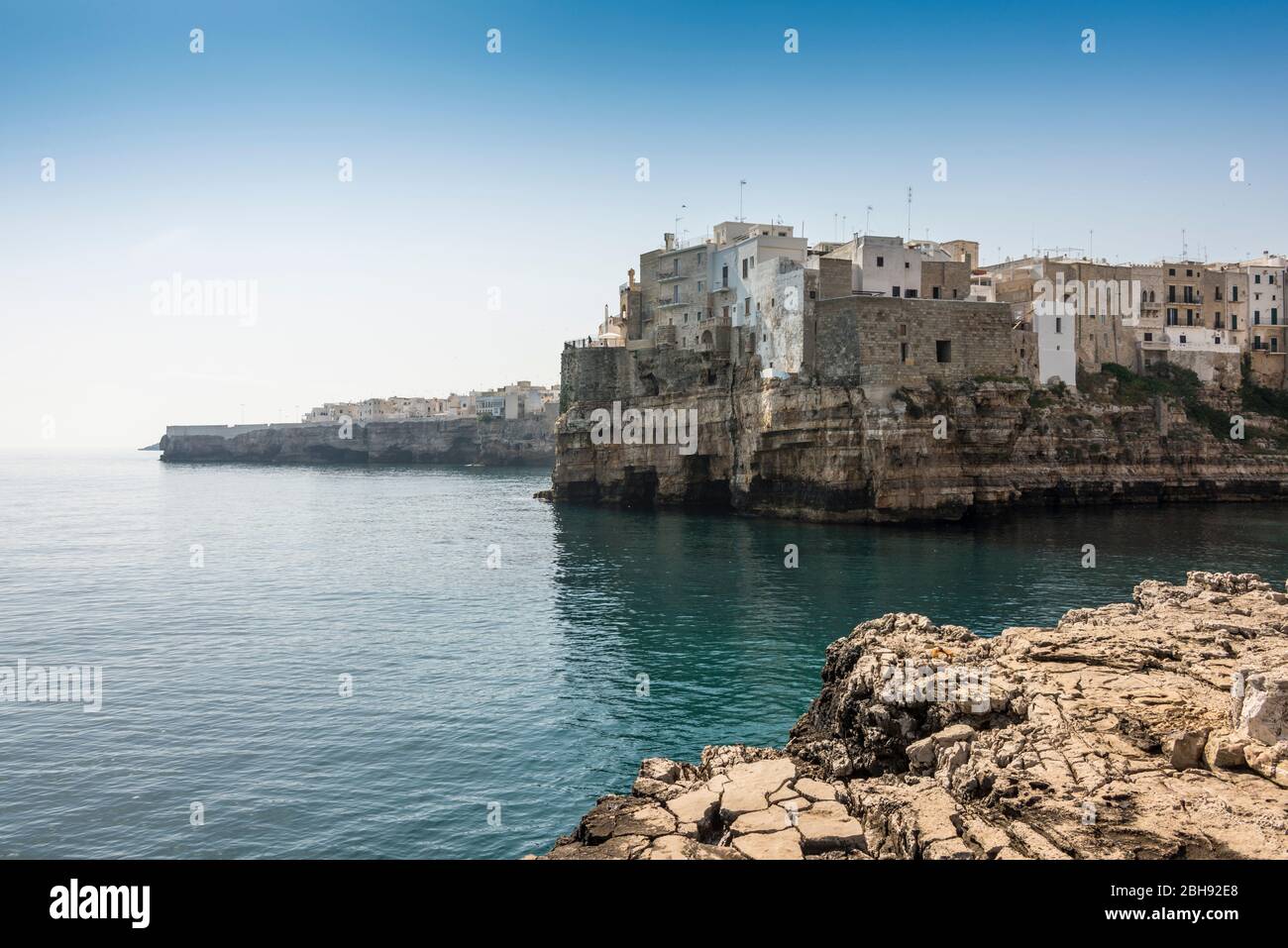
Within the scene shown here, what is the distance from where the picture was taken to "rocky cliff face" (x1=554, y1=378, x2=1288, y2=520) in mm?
56906

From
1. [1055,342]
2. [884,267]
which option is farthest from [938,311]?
[1055,342]

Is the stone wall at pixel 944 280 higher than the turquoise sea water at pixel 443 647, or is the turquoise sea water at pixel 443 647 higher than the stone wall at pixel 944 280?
the stone wall at pixel 944 280

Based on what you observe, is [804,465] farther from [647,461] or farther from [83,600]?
[83,600]

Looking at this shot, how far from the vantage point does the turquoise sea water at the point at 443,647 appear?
56.3 feet

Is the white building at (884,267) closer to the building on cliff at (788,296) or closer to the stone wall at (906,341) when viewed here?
the building on cliff at (788,296)

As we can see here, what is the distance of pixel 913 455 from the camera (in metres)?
56.4

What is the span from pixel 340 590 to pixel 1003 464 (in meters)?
43.1

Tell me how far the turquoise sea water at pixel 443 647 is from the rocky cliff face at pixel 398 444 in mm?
89110

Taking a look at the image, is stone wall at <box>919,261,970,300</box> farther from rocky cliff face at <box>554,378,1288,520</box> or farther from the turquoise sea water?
the turquoise sea water

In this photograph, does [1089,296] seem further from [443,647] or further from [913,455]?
[443,647]

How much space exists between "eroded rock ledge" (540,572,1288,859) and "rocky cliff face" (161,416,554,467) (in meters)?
137

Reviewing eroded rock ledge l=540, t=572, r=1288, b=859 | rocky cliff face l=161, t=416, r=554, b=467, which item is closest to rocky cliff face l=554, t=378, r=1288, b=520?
eroded rock ledge l=540, t=572, r=1288, b=859

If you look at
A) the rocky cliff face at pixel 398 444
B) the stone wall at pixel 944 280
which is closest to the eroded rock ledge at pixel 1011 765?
the stone wall at pixel 944 280
